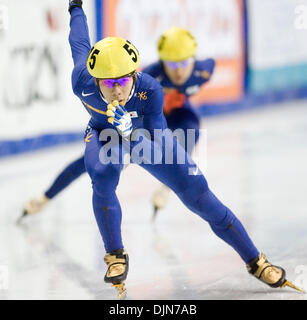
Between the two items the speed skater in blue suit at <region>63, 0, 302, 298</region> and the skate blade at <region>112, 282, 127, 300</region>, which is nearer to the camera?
the speed skater in blue suit at <region>63, 0, 302, 298</region>

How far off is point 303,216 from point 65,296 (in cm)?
219

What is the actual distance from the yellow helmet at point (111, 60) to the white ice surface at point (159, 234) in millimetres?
→ 1147

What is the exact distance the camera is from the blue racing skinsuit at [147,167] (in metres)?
3.40

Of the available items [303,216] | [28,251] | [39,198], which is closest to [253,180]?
[303,216]

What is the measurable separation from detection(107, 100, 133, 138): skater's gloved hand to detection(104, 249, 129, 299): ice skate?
0.63m

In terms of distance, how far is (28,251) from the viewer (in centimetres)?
450

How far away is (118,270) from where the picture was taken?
3443 millimetres

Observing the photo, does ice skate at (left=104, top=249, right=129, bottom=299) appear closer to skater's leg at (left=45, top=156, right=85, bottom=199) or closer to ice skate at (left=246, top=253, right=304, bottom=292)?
ice skate at (left=246, top=253, right=304, bottom=292)

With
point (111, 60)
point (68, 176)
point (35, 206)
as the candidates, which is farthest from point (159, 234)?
point (111, 60)

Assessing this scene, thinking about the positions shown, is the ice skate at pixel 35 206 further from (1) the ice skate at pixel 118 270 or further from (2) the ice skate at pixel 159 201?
(1) the ice skate at pixel 118 270

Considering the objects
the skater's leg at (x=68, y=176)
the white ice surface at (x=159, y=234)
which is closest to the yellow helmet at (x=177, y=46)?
the skater's leg at (x=68, y=176)

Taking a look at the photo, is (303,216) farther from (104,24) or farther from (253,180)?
(104,24)

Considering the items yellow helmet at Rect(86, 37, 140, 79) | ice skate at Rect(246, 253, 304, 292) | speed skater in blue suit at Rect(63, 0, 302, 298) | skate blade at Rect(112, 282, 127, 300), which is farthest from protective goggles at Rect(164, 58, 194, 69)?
skate blade at Rect(112, 282, 127, 300)

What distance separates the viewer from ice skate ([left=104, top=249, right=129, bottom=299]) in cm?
343
